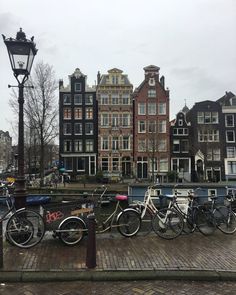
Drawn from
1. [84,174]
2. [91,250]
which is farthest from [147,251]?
[84,174]

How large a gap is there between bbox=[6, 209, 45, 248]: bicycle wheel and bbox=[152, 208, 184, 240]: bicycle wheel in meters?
2.68

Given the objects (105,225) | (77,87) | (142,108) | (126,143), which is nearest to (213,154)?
(142,108)

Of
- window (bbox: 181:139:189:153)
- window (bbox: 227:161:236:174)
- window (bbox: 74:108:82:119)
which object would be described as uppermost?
window (bbox: 74:108:82:119)

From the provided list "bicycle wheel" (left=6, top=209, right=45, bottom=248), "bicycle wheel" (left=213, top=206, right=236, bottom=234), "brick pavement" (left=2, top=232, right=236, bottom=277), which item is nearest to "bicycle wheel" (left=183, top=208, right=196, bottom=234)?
"brick pavement" (left=2, top=232, right=236, bottom=277)

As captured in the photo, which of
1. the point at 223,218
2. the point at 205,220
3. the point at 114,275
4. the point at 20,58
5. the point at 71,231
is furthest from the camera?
the point at 223,218

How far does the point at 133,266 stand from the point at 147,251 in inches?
38.0

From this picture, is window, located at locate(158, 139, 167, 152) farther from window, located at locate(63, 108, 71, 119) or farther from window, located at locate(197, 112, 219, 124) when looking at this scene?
window, located at locate(63, 108, 71, 119)

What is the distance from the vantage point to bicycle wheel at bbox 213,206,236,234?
27.7 feet

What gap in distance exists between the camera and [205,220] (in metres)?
8.24

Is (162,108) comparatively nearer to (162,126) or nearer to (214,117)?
(162,126)

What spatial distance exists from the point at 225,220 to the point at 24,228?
499 centimetres

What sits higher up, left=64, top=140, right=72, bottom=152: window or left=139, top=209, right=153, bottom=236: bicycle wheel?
left=64, top=140, right=72, bottom=152: window

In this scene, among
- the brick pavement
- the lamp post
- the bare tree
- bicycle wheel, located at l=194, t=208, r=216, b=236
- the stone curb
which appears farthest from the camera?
the bare tree

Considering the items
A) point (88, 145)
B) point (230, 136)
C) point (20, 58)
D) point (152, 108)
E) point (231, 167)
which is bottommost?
point (231, 167)
